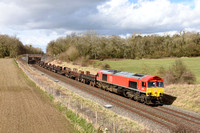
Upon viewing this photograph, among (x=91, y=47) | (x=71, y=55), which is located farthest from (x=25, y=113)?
(x=91, y=47)

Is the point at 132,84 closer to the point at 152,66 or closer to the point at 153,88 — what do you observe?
the point at 153,88

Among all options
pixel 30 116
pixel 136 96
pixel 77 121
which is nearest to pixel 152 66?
pixel 136 96

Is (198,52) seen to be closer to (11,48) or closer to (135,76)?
(135,76)

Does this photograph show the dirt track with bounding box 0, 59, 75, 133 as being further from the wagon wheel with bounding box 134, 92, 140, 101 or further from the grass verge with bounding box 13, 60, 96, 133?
the wagon wheel with bounding box 134, 92, 140, 101

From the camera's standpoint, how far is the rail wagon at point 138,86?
2180cm

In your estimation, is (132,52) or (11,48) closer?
(132,52)

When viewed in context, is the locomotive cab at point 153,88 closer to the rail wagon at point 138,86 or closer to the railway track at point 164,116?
the rail wagon at point 138,86

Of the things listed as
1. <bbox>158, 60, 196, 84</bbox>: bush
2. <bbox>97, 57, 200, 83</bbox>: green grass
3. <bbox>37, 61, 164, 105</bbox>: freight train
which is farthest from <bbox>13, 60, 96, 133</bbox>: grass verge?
<bbox>97, 57, 200, 83</bbox>: green grass

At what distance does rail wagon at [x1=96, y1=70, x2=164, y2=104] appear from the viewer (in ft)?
71.5

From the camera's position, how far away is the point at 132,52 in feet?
320

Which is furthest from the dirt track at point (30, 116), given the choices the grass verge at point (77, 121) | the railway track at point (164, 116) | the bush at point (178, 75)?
the bush at point (178, 75)

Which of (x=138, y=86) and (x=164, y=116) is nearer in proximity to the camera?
(x=164, y=116)

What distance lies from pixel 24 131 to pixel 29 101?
973 centimetres

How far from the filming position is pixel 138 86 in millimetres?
22875
